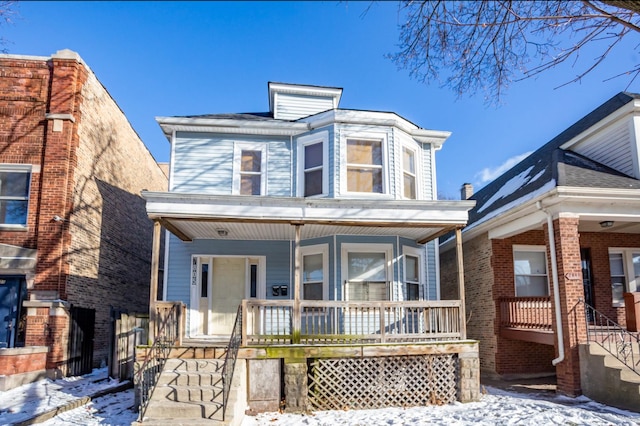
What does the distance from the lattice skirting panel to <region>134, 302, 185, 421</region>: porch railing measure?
2.67 metres

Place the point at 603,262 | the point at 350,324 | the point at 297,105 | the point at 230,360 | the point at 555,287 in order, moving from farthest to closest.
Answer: the point at 297,105
the point at 603,262
the point at 555,287
the point at 350,324
the point at 230,360

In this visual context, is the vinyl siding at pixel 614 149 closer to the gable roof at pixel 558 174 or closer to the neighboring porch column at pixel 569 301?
the gable roof at pixel 558 174

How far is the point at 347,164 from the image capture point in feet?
38.8

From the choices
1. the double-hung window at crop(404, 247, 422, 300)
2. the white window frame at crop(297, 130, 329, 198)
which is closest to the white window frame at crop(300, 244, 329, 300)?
the white window frame at crop(297, 130, 329, 198)

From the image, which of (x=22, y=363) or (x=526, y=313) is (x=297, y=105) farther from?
(x=22, y=363)

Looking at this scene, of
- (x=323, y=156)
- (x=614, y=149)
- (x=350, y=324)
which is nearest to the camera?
(x=350, y=324)

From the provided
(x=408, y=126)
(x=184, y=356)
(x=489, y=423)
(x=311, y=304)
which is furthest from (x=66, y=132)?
(x=489, y=423)

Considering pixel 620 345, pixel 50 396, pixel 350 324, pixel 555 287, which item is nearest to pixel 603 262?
pixel 555 287

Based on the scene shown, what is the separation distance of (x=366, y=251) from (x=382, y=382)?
11.4 ft

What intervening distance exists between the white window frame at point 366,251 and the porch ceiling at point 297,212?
1.04m

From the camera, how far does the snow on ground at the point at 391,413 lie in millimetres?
7508

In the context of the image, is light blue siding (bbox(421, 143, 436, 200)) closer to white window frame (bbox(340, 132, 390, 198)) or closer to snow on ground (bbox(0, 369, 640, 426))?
white window frame (bbox(340, 132, 390, 198))

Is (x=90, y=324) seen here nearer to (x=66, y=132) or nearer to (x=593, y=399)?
(x=66, y=132)

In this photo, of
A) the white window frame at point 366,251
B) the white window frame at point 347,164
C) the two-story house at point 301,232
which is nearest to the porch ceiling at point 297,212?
the two-story house at point 301,232
